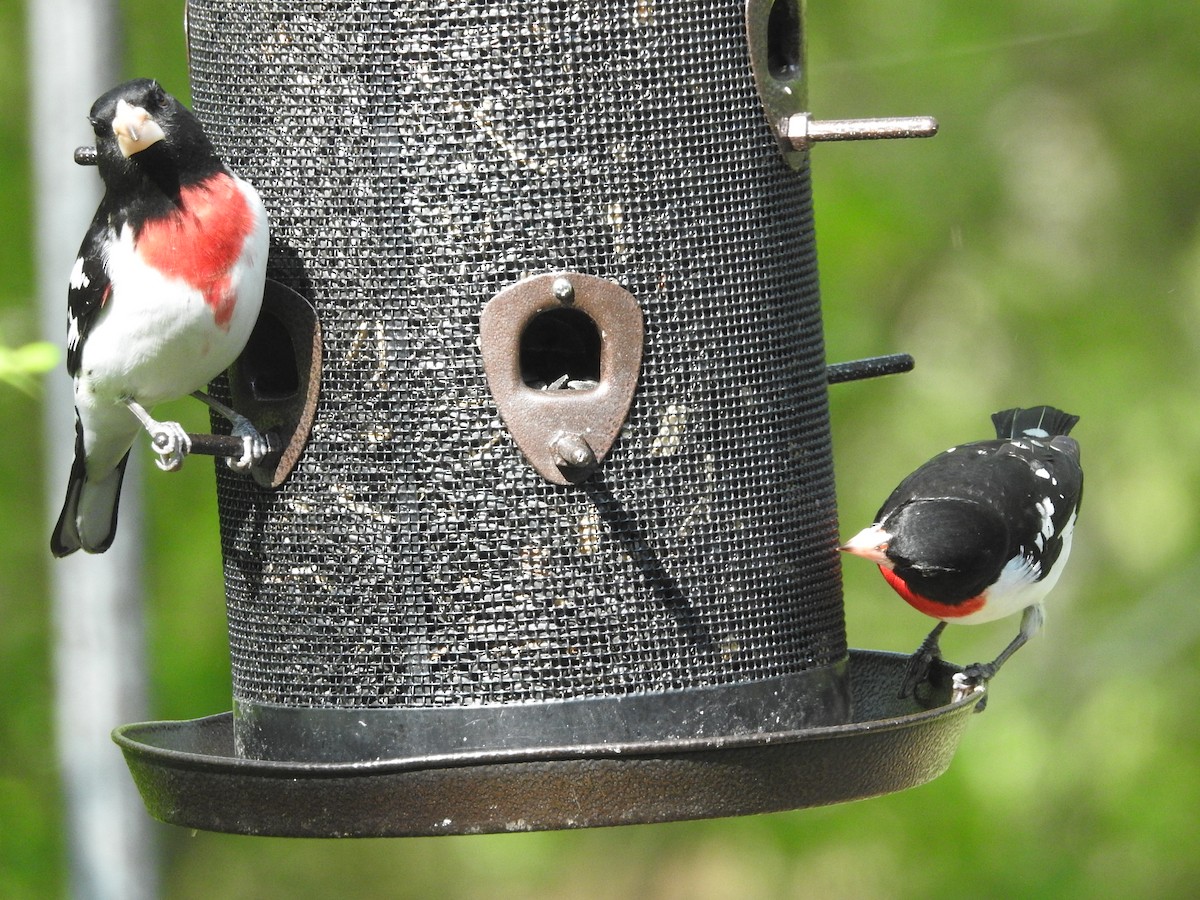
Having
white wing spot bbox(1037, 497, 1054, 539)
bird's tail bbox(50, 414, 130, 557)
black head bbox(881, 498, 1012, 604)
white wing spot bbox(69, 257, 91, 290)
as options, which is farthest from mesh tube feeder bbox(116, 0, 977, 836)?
white wing spot bbox(1037, 497, 1054, 539)

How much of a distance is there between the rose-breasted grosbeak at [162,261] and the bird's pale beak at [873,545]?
6.05 feet

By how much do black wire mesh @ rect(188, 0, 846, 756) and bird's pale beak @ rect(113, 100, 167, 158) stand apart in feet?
1.10

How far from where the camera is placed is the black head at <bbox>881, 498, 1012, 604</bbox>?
468cm

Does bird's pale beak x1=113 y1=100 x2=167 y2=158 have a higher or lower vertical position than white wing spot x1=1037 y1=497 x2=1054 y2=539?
higher

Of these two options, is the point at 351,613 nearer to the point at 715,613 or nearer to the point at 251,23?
the point at 715,613

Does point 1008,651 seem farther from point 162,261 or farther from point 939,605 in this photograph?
point 162,261

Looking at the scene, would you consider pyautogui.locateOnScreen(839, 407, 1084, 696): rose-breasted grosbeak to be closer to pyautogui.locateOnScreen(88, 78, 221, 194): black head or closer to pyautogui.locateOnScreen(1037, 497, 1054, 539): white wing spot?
pyautogui.locateOnScreen(1037, 497, 1054, 539): white wing spot

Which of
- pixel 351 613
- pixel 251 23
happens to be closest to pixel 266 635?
pixel 351 613

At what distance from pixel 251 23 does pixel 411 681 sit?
59.9 inches

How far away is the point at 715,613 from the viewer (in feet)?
12.1

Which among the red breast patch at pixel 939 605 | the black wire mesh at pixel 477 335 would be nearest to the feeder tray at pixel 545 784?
the black wire mesh at pixel 477 335

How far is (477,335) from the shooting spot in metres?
3.59

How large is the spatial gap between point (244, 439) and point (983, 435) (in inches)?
215

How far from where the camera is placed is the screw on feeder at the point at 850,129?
3.60 meters
